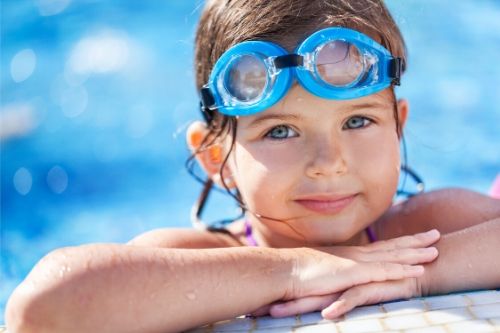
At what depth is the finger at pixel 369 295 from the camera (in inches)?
100

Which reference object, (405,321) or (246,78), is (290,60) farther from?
(405,321)

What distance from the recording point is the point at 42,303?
2334 mm

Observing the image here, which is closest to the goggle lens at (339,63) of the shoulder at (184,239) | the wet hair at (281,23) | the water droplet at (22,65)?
the wet hair at (281,23)

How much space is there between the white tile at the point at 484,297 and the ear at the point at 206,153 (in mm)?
1194

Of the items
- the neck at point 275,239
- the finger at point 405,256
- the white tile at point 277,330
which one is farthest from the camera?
the neck at point 275,239

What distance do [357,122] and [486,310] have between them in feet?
2.93

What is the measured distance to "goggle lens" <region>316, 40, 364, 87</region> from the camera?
2910mm

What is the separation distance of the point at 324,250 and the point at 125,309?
75cm

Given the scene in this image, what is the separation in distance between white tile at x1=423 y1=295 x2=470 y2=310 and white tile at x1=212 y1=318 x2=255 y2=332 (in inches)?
22.3

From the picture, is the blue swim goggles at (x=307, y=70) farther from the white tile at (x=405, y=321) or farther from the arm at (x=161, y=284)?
the white tile at (x=405, y=321)

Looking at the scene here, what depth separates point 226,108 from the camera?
3.07 m

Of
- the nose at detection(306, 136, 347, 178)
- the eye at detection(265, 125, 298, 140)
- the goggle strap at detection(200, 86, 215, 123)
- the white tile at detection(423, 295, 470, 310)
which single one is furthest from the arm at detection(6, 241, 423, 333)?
the goggle strap at detection(200, 86, 215, 123)

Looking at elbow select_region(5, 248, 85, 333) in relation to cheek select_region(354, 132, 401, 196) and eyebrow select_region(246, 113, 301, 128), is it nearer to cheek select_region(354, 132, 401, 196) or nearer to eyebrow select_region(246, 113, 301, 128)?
eyebrow select_region(246, 113, 301, 128)

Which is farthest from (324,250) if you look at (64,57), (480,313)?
(64,57)
